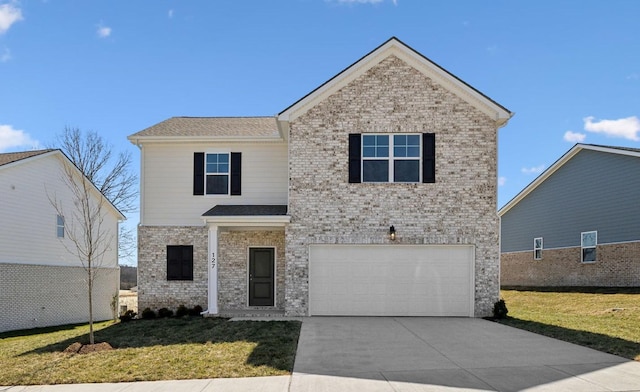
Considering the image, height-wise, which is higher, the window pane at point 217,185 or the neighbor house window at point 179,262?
the window pane at point 217,185

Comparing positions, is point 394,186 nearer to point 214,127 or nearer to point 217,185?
point 217,185

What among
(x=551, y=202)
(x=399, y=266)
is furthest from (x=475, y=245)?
(x=551, y=202)

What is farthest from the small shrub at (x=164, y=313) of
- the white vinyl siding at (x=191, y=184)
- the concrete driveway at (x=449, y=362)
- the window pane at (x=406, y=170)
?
the window pane at (x=406, y=170)

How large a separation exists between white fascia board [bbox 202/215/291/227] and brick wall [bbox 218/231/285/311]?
119 centimetres

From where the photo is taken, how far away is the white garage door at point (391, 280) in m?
14.8

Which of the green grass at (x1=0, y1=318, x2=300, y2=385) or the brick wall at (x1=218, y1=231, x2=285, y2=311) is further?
the brick wall at (x1=218, y1=231, x2=285, y2=311)

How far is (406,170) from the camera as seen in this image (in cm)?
1495

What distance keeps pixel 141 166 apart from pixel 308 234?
6390 mm

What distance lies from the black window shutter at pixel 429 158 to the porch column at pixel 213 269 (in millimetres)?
6526

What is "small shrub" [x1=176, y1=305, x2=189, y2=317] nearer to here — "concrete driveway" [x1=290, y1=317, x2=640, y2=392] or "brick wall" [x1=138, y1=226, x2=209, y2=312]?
"brick wall" [x1=138, y1=226, x2=209, y2=312]

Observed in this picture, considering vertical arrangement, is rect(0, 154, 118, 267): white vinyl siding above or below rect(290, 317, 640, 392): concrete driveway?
above

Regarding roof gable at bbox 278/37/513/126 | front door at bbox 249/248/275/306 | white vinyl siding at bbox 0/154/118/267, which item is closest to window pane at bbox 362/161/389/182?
roof gable at bbox 278/37/513/126

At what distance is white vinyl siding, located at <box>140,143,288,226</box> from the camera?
16.7 metres

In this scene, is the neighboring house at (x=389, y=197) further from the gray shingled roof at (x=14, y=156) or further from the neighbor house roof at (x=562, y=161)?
the gray shingled roof at (x=14, y=156)
